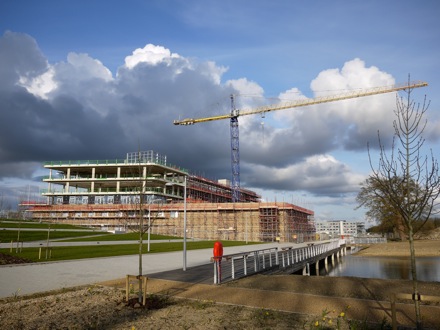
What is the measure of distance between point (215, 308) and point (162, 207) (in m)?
62.2

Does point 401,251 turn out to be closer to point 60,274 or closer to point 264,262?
point 264,262

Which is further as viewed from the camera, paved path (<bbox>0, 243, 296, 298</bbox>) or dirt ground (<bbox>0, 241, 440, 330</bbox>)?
paved path (<bbox>0, 243, 296, 298</bbox>)

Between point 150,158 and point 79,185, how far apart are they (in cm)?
2342

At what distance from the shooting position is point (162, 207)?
7088cm

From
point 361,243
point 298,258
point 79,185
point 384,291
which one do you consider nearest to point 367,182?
point 361,243

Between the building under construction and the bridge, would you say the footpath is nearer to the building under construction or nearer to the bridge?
the bridge

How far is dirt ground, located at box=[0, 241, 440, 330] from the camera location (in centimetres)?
839

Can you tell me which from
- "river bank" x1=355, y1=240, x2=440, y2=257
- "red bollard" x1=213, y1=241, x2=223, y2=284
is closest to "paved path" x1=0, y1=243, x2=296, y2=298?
"red bollard" x1=213, y1=241, x2=223, y2=284

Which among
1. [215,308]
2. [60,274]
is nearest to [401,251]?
[60,274]

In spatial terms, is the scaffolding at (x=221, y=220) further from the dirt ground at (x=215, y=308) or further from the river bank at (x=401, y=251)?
the dirt ground at (x=215, y=308)

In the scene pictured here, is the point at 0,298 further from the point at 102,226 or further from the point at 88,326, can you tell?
the point at 102,226

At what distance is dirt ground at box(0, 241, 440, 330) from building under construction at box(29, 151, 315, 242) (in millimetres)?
47784

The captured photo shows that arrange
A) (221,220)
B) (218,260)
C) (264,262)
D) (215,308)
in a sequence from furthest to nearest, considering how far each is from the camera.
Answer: (221,220), (264,262), (218,260), (215,308)

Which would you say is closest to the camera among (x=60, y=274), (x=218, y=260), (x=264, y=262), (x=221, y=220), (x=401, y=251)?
(x=218, y=260)
